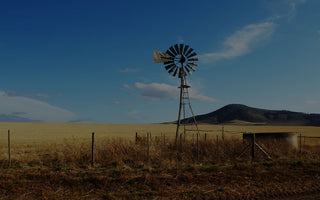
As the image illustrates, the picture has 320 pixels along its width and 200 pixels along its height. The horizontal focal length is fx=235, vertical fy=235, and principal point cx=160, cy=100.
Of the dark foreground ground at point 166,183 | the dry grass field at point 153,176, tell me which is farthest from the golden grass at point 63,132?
the dark foreground ground at point 166,183

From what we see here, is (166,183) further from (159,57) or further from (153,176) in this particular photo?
(159,57)

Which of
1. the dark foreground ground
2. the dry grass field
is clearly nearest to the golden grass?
the dry grass field

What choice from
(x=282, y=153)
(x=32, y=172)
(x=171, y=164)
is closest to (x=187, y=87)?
(x=282, y=153)

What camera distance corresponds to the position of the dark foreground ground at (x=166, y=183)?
23.7 ft

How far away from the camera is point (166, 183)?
Answer: 8430mm

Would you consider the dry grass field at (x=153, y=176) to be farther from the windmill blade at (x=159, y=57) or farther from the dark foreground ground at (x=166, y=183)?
the windmill blade at (x=159, y=57)

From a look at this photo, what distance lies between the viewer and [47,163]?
12.0 meters

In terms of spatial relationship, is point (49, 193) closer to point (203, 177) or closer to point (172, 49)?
point (203, 177)

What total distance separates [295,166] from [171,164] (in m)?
6.16

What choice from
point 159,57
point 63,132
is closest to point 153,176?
point 159,57

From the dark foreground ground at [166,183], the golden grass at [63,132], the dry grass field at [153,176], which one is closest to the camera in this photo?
the dark foreground ground at [166,183]

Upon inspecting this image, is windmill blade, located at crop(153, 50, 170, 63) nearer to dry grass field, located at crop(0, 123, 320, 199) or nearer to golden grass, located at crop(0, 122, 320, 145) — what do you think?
golden grass, located at crop(0, 122, 320, 145)

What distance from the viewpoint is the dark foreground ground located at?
7227 mm

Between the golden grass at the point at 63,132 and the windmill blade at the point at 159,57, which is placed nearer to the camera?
the windmill blade at the point at 159,57
